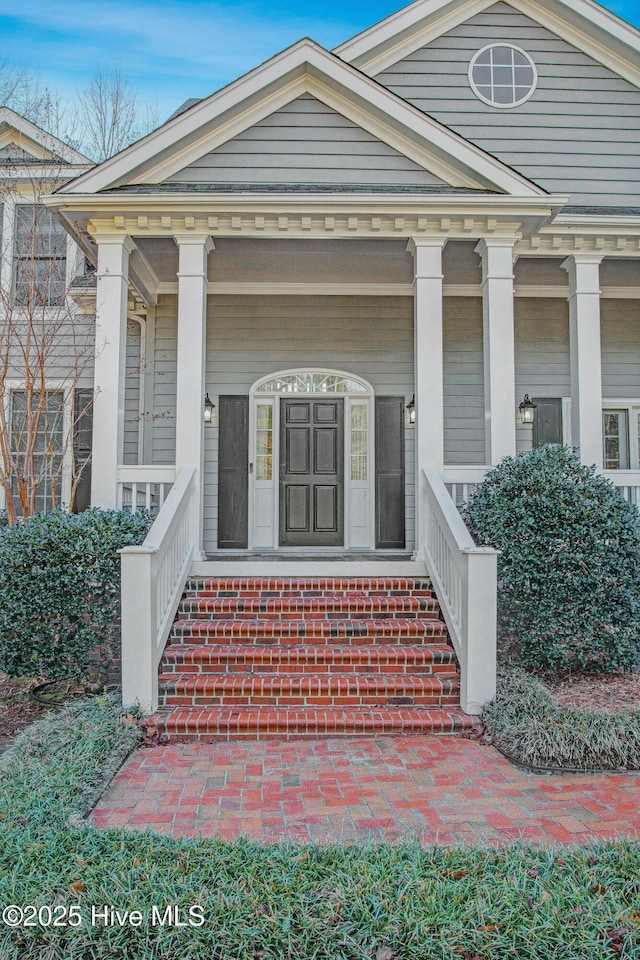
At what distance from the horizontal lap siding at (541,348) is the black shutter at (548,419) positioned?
7cm

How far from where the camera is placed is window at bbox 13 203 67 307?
24.9ft

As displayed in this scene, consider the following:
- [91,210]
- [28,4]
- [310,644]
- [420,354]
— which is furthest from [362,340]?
[28,4]

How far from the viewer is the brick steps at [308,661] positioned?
161 inches

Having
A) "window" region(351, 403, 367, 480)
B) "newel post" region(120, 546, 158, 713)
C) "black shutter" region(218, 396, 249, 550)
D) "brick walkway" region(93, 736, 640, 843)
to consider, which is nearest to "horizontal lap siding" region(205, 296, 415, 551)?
"black shutter" region(218, 396, 249, 550)

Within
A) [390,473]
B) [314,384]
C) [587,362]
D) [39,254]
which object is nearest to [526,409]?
[587,362]

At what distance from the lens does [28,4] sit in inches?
496

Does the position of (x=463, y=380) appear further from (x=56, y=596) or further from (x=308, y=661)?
(x=56, y=596)

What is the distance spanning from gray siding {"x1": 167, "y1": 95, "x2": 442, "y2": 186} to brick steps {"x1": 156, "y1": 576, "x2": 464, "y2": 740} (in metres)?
4.03

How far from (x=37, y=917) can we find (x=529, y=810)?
2.26 meters

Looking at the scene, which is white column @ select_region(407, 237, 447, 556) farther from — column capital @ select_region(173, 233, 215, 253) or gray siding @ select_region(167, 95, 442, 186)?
column capital @ select_region(173, 233, 215, 253)

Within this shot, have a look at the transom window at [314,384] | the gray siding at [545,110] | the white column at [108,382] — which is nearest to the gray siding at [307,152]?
the white column at [108,382]

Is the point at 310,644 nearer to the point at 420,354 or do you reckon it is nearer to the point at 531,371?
the point at 420,354

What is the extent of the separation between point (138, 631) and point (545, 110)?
7707 millimetres

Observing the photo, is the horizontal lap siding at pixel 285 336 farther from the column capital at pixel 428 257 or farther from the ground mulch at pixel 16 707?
the ground mulch at pixel 16 707
